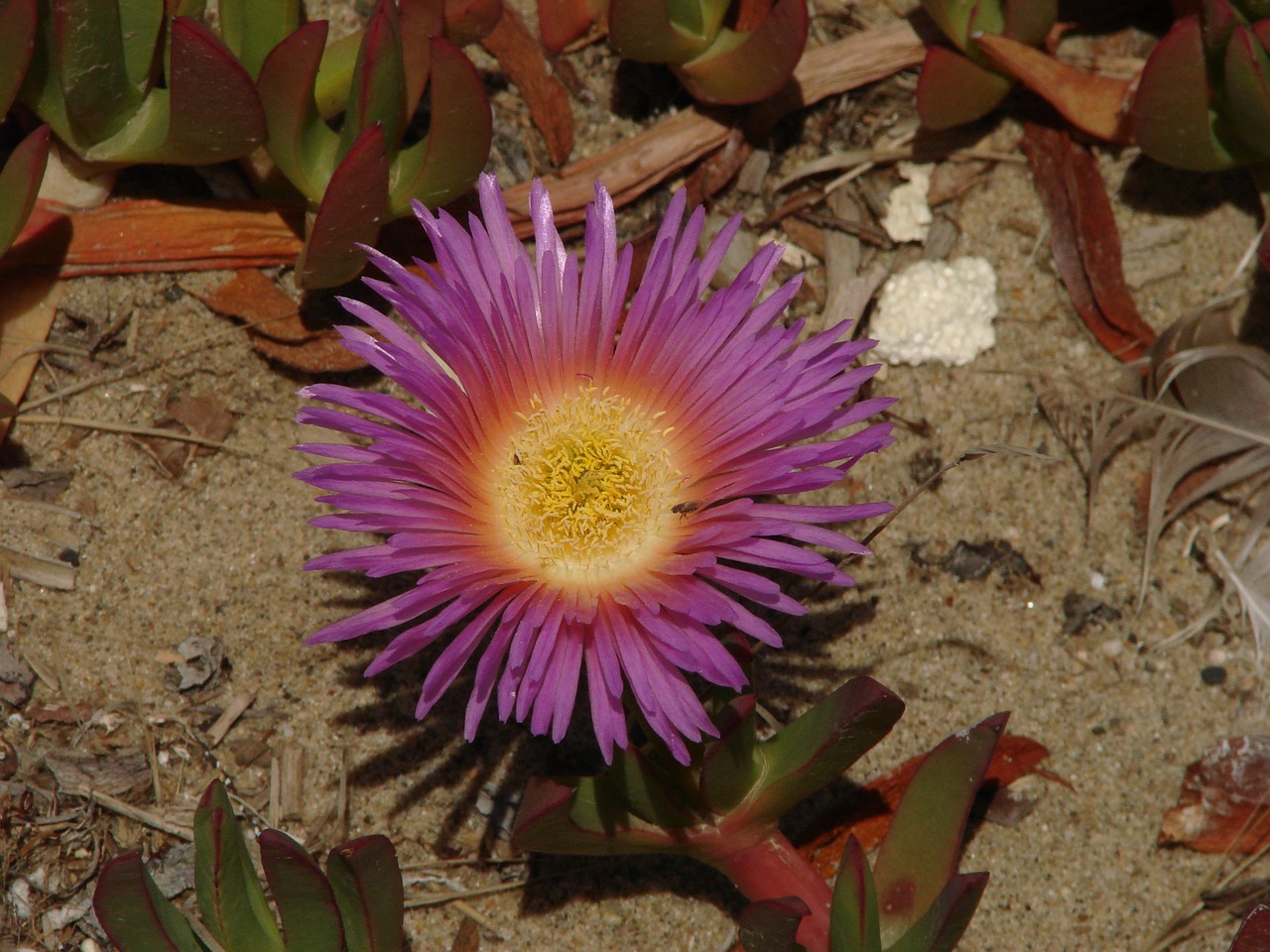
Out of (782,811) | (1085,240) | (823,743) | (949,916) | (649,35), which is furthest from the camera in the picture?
(1085,240)

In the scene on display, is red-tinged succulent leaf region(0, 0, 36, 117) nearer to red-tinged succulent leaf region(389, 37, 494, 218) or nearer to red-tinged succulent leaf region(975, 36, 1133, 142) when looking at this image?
red-tinged succulent leaf region(389, 37, 494, 218)

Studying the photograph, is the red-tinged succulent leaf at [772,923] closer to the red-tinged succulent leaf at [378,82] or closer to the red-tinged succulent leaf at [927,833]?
the red-tinged succulent leaf at [927,833]

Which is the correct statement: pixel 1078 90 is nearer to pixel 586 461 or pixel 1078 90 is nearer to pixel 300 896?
pixel 586 461

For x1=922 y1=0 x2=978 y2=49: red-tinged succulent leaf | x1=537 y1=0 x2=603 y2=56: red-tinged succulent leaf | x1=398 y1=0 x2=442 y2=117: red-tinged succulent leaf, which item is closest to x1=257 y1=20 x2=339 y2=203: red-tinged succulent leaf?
x1=398 y1=0 x2=442 y2=117: red-tinged succulent leaf

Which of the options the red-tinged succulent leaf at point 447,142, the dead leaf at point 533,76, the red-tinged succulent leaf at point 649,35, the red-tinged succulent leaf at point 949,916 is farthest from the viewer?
the dead leaf at point 533,76

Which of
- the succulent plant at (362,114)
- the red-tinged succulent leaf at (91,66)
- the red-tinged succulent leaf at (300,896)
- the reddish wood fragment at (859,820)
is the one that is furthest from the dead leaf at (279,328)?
the reddish wood fragment at (859,820)

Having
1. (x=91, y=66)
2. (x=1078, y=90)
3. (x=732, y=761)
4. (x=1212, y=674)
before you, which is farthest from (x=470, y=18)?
(x=1212, y=674)
